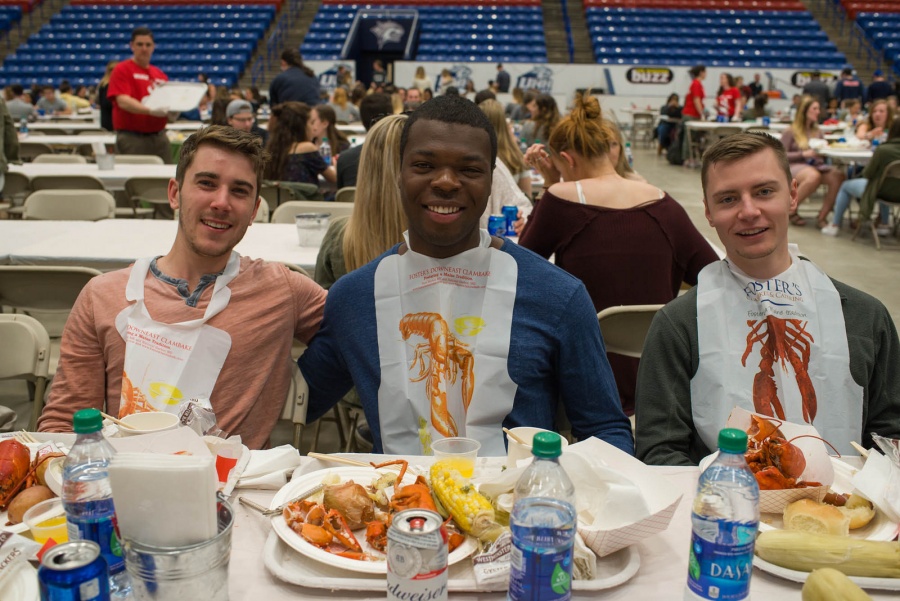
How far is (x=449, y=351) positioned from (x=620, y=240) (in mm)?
1392

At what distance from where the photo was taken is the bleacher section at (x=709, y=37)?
63.7ft

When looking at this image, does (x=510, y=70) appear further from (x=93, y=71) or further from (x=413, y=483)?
(x=413, y=483)

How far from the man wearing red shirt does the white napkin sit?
240 inches

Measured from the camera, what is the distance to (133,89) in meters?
6.54

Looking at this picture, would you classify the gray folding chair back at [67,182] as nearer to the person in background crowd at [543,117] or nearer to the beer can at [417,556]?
the person in background crowd at [543,117]

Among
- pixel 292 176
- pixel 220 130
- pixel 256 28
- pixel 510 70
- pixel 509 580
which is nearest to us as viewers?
pixel 509 580

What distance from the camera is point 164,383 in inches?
74.1

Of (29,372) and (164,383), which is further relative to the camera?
(29,372)

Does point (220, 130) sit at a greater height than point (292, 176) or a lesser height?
greater

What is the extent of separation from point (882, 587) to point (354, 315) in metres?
1.17

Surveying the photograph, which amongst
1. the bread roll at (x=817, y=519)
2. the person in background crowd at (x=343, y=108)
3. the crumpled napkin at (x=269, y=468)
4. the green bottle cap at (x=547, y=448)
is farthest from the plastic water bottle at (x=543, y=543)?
the person in background crowd at (x=343, y=108)

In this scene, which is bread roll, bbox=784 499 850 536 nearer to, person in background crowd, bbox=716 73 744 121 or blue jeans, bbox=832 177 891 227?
blue jeans, bbox=832 177 891 227

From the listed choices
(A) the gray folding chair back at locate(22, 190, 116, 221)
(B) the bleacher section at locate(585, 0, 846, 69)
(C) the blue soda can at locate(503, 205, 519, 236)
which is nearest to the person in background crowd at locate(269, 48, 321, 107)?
(A) the gray folding chair back at locate(22, 190, 116, 221)

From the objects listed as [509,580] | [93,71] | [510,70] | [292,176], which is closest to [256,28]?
[93,71]
